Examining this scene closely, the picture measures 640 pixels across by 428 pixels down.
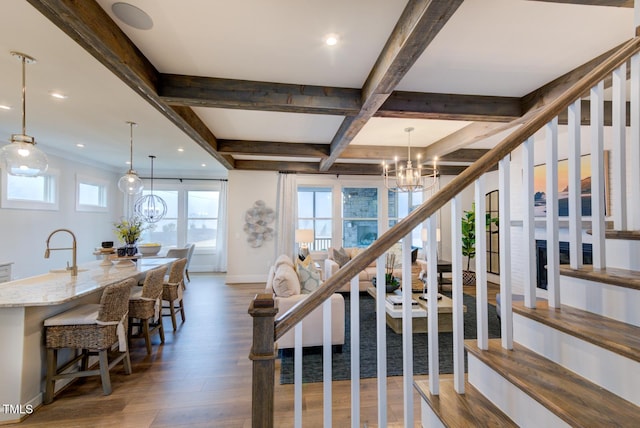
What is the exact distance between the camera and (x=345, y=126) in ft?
11.4

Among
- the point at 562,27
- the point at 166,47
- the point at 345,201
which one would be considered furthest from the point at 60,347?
the point at 345,201

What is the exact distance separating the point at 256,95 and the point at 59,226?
5.60 metres

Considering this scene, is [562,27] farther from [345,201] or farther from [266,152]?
[345,201]

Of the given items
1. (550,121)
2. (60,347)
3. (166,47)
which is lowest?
(60,347)

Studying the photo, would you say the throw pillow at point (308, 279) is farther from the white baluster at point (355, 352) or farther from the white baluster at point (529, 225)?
the white baluster at point (529, 225)

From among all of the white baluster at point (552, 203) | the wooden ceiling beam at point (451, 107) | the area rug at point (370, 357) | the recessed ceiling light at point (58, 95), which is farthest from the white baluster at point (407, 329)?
the recessed ceiling light at point (58, 95)

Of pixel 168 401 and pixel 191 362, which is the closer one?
pixel 168 401

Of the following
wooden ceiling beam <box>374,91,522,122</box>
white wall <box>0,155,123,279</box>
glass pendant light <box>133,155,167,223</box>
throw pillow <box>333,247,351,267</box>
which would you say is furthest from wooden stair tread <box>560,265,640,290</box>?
glass pendant light <box>133,155,167,223</box>

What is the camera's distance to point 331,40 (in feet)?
6.41

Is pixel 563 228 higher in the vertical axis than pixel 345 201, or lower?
lower

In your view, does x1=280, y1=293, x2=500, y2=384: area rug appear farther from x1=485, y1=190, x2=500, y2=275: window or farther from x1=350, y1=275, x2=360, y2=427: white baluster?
x1=485, y1=190, x2=500, y2=275: window

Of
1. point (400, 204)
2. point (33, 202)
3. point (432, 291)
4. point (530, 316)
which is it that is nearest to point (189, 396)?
point (432, 291)

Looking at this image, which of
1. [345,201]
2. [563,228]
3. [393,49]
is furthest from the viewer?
[345,201]

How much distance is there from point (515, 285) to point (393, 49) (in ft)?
16.5
